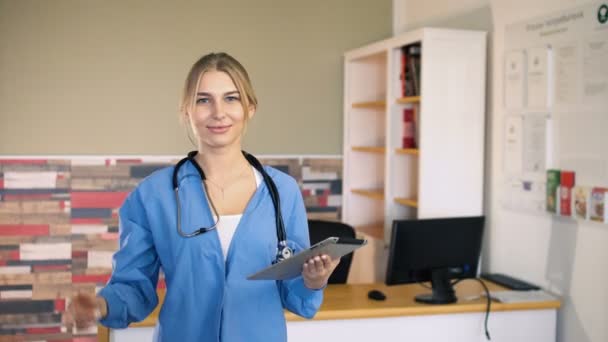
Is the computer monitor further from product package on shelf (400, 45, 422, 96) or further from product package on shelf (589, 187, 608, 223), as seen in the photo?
product package on shelf (400, 45, 422, 96)

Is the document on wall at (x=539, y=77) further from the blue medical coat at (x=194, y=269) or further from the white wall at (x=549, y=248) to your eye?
the blue medical coat at (x=194, y=269)

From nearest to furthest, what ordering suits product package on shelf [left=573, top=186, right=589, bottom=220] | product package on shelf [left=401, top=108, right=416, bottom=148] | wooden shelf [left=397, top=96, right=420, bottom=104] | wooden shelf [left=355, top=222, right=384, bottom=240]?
product package on shelf [left=573, top=186, right=589, bottom=220] < wooden shelf [left=397, top=96, right=420, bottom=104] < product package on shelf [left=401, top=108, right=416, bottom=148] < wooden shelf [left=355, top=222, right=384, bottom=240]

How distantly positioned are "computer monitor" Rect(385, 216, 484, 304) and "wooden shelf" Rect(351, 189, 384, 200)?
107 centimetres

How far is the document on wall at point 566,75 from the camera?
3.02m

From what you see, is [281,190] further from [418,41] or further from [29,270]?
[29,270]

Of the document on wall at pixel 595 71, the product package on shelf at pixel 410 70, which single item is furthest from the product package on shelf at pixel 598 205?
the product package on shelf at pixel 410 70

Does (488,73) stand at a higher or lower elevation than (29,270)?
higher

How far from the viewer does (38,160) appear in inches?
173

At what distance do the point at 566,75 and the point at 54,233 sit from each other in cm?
298

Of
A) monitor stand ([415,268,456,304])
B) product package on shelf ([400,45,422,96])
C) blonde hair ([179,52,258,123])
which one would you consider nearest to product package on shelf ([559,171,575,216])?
monitor stand ([415,268,456,304])

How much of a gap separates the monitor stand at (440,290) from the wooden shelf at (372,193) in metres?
1.16

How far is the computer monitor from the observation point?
3133 millimetres

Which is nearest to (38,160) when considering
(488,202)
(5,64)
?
(5,64)

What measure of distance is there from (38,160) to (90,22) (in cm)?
86
